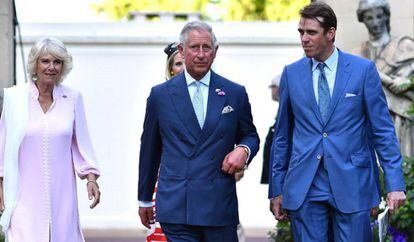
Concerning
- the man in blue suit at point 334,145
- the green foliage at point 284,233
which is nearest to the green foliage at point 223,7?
the green foliage at point 284,233

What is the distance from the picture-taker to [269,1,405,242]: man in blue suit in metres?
8.41

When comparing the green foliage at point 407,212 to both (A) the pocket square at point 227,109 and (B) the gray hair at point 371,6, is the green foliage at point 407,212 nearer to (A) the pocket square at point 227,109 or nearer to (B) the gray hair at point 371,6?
(B) the gray hair at point 371,6

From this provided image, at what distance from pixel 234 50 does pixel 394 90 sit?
636 cm

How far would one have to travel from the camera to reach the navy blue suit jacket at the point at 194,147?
8.39 meters

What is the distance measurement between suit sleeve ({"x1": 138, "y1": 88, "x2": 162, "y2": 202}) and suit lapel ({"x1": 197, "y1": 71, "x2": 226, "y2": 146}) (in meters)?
0.35

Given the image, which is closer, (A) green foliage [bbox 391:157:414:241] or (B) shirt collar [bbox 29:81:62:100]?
(B) shirt collar [bbox 29:81:62:100]

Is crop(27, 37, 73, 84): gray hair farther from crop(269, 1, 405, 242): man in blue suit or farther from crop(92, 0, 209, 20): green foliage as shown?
crop(92, 0, 209, 20): green foliage

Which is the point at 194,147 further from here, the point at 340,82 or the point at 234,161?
the point at 340,82

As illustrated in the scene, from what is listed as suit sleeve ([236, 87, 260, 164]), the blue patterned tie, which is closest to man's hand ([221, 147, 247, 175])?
suit sleeve ([236, 87, 260, 164])

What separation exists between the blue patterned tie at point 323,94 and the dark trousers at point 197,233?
90 centimetres

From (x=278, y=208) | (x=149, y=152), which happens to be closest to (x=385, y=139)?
(x=278, y=208)

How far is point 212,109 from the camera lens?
27.9ft

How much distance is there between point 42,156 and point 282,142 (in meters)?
1.58

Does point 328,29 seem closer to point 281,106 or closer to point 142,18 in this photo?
point 281,106
